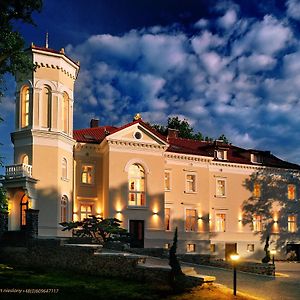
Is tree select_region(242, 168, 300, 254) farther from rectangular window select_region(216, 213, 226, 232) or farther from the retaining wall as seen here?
the retaining wall

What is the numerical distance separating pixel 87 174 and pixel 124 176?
273cm

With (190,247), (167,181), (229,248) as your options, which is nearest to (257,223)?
(229,248)

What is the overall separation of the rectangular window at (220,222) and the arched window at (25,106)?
1703 cm

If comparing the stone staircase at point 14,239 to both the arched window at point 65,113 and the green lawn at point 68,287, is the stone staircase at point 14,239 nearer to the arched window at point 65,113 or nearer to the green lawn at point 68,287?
the green lawn at point 68,287

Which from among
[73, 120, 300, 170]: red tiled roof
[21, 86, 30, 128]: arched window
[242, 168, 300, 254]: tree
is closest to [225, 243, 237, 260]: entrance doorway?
[242, 168, 300, 254]: tree

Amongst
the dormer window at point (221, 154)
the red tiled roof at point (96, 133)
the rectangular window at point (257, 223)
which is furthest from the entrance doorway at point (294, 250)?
the red tiled roof at point (96, 133)

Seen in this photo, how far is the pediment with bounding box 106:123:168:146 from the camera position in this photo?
3488cm

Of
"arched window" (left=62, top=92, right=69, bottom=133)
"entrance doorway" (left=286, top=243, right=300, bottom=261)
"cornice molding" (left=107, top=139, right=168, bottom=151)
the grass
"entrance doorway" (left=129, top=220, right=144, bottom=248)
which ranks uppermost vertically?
"arched window" (left=62, top=92, right=69, bottom=133)

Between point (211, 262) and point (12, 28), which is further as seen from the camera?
point (211, 262)

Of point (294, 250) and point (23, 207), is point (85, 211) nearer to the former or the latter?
point (23, 207)

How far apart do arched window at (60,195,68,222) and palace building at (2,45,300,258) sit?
0.06 m

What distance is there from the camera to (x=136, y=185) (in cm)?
3572

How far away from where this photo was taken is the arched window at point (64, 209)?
3272 centimetres

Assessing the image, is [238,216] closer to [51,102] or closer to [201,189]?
[201,189]
